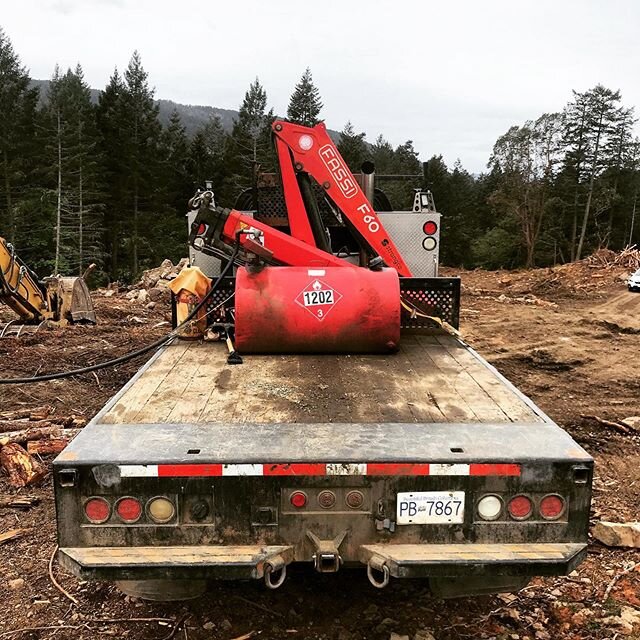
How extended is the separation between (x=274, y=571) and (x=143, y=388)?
1.32m

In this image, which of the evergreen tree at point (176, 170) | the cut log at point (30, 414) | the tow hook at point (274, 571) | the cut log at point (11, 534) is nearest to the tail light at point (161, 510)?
the tow hook at point (274, 571)

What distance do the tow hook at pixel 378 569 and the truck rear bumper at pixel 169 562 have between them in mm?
322

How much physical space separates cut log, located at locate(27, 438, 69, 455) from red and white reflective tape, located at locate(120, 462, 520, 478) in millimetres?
3171

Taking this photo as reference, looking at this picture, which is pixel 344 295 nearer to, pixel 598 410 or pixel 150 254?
pixel 598 410

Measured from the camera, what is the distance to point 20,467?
4828 millimetres

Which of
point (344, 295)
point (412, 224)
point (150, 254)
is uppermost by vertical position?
point (412, 224)

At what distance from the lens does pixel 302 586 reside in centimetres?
328

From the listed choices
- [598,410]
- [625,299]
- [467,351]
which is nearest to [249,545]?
[467,351]

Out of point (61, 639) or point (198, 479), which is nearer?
point (198, 479)

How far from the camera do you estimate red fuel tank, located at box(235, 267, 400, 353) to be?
391 centimetres

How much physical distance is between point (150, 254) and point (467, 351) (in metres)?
37.1

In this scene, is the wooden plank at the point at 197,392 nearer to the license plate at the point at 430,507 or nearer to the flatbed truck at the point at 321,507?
the flatbed truck at the point at 321,507

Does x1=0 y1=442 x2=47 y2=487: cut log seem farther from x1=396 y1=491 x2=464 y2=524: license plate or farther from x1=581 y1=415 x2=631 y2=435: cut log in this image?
x1=581 y1=415 x2=631 y2=435: cut log

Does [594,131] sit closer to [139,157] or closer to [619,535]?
[139,157]
